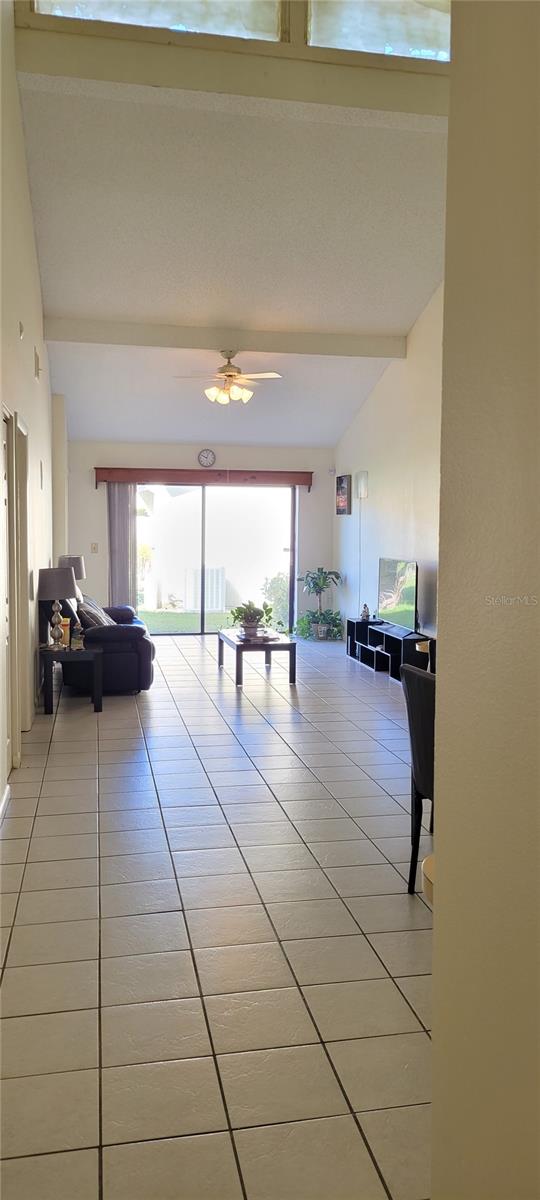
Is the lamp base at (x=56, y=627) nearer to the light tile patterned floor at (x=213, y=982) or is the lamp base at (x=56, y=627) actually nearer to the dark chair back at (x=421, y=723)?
the light tile patterned floor at (x=213, y=982)

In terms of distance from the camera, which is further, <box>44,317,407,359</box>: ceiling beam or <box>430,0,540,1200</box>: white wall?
<box>44,317,407,359</box>: ceiling beam

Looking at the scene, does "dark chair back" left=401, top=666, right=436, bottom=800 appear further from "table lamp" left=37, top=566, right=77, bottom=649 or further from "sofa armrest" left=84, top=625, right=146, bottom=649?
"sofa armrest" left=84, top=625, right=146, bottom=649

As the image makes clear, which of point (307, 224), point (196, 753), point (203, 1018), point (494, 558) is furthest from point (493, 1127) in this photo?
point (307, 224)

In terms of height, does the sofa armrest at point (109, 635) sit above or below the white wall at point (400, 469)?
below

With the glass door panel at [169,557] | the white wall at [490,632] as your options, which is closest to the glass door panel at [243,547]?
the glass door panel at [169,557]

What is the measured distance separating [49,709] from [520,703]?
5.74 m

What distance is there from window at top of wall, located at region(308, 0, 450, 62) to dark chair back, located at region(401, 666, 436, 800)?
11.4 feet

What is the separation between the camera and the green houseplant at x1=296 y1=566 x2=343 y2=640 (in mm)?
11086

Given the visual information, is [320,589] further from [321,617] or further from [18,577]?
[18,577]

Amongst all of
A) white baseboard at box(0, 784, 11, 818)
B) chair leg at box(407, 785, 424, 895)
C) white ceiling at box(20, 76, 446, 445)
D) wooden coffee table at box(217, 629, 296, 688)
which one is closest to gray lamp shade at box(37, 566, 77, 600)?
wooden coffee table at box(217, 629, 296, 688)

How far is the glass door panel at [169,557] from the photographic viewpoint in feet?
37.2

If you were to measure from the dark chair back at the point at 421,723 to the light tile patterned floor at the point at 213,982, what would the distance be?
1.46 ft

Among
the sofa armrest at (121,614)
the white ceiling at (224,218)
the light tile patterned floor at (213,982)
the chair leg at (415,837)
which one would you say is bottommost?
the light tile patterned floor at (213,982)

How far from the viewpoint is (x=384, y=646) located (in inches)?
342
